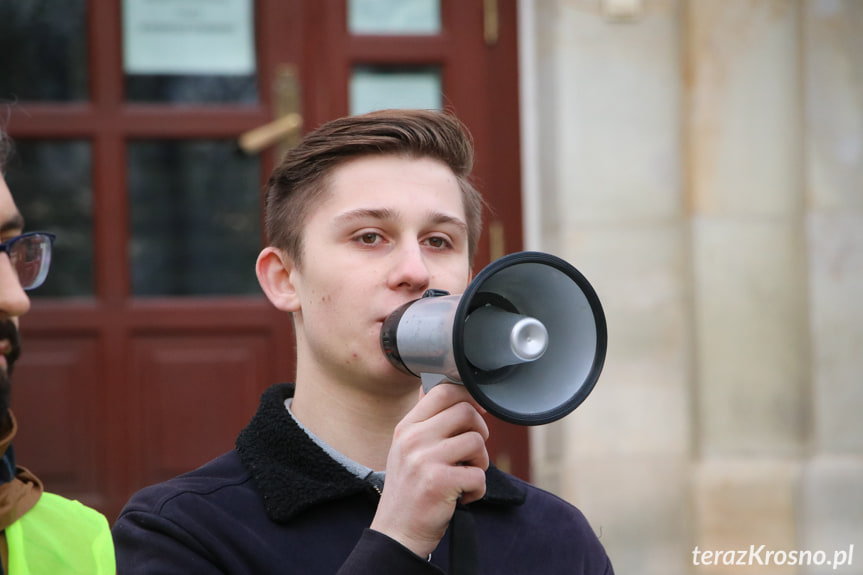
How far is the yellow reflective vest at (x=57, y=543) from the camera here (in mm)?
1893

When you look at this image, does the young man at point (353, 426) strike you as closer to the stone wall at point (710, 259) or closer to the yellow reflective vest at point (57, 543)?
the yellow reflective vest at point (57, 543)

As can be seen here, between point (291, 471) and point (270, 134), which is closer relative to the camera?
point (291, 471)

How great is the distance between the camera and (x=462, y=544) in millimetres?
1688

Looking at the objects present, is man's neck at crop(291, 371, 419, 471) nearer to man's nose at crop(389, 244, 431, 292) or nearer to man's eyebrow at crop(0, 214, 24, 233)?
man's nose at crop(389, 244, 431, 292)

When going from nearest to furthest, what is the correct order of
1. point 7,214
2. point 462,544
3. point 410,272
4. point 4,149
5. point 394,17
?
1. point 462,544
2. point 410,272
3. point 7,214
4. point 4,149
5. point 394,17

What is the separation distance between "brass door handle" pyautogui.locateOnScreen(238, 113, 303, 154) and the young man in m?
2.19

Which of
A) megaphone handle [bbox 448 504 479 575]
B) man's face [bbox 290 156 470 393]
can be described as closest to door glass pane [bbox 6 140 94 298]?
man's face [bbox 290 156 470 393]

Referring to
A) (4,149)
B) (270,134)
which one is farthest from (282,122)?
A: (4,149)

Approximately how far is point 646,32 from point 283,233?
248 centimetres

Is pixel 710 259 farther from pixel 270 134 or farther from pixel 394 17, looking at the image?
pixel 270 134

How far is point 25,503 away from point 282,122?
2.58 m

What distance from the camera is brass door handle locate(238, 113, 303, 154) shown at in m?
4.28

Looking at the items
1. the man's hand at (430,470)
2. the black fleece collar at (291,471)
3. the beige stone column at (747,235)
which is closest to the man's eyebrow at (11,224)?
the black fleece collar at (291,471)

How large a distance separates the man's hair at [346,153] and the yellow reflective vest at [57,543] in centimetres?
66
